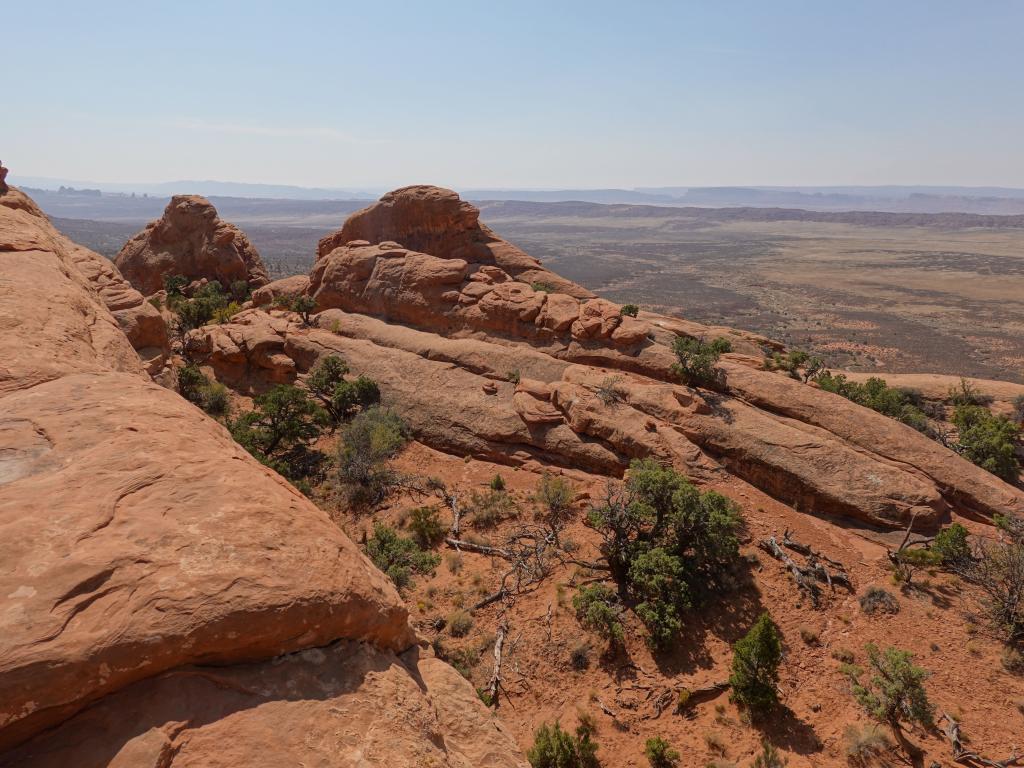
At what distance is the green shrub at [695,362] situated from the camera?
2472 cm

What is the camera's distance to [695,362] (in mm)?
24766

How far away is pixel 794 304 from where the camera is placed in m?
96.6

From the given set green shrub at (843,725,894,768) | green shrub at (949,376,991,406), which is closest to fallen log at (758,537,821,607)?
green shrub at (843,725,894,768)

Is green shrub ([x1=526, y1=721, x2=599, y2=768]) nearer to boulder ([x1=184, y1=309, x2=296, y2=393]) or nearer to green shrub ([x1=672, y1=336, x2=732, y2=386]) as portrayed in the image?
green shrub ([x1=672, y1=336, x2=732, y2=386])

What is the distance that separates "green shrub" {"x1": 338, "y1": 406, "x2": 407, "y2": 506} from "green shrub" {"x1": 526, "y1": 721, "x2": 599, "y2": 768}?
12070mm

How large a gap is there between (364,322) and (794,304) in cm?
8981

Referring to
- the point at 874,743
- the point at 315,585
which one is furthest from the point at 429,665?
the point at 874,743

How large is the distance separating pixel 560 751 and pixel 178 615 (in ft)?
34.6

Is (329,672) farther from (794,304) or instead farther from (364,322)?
(794,304)

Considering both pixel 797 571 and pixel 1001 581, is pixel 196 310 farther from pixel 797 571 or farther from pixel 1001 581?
pixel 1001 581

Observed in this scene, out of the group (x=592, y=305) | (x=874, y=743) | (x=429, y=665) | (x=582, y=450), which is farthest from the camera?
(x=592, y=305)

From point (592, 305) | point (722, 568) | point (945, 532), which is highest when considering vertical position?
point (592, 305)

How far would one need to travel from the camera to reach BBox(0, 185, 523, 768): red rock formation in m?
5.05

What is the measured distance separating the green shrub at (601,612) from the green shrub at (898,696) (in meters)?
6.42
